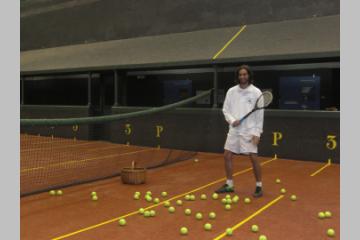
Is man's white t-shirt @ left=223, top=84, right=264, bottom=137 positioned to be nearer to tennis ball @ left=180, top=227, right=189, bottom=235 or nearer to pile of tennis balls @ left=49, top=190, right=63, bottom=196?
tennis ball @ left=180, top=227, right=189, bottom=235

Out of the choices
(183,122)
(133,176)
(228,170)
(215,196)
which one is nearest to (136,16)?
(183,122)

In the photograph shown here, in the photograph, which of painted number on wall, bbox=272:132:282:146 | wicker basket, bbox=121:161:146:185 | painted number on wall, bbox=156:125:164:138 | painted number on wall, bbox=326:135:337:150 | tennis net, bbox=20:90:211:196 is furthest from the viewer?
painted number on wall, bbox=156:125:164:138

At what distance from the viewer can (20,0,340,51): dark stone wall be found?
36.2ft

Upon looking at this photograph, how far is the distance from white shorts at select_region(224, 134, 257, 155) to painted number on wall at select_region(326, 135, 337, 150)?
3.83 metres

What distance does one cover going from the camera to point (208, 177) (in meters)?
7.61

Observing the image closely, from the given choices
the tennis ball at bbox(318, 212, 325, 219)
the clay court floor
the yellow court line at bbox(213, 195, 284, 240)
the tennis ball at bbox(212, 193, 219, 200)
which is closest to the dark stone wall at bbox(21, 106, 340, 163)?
the clay court floor

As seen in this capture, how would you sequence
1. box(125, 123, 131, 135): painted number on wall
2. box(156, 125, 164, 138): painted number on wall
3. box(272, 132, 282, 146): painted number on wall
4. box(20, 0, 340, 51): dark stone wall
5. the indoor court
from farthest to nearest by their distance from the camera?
box(125, 123, 131, 135): painted number on wall → box(156, 125, 164, 138): painted number on wall → box(20, 0, 340, 51): dark stone wall → box(272, 132, 282, 146): painted number on wall → the indoor court

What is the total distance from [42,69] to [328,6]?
9802 mm

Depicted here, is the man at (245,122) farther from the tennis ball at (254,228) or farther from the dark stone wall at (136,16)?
the dark stone wall at (136,16)

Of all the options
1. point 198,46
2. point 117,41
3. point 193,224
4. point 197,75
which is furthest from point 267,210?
point 117,41

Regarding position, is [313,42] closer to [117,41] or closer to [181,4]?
[181,4]

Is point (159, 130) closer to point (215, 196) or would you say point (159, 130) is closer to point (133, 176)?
point (133, 176)

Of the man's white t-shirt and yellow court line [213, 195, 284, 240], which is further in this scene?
the man's white t-shirt

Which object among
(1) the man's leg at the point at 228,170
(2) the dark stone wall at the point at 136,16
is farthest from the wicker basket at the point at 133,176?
(2) the dark stone wall at the point at 136,16
